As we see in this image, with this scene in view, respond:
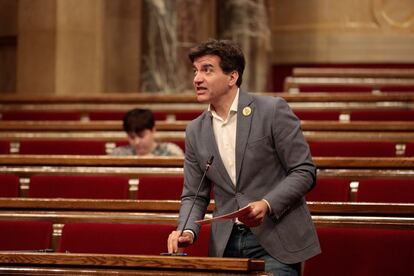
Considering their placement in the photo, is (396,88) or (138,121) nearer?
(138,121)

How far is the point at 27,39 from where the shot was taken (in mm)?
5836

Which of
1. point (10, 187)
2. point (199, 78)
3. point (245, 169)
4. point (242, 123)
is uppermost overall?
point (199, 78)

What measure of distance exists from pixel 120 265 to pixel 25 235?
3.00 ft

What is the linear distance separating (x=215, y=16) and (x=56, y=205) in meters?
3.74

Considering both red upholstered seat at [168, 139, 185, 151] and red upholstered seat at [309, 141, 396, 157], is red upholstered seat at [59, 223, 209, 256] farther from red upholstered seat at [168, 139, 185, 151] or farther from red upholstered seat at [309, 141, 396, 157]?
red upholstered seat at [168, 139, 185, 151]

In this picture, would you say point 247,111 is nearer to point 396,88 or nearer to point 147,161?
point 147,161

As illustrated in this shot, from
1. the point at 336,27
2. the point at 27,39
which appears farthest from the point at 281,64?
the point at 27,39

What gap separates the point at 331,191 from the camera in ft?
9.61

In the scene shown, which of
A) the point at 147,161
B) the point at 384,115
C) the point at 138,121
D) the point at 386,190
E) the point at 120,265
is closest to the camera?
the point at 120,265

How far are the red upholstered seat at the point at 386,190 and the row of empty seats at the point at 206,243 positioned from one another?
0.35m

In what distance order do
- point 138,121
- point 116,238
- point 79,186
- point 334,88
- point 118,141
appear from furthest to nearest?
point 334,88 → point 118,141 → point 138,121 → point 79,186 → point 116,238

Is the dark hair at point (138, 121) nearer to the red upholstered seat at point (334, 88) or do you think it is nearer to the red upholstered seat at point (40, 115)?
the red upholstered seat at point (40, 115)

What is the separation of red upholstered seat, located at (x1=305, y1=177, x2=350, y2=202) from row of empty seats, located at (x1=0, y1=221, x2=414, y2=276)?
40cm

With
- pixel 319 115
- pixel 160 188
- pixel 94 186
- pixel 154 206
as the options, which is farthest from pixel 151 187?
pixel 319 115
